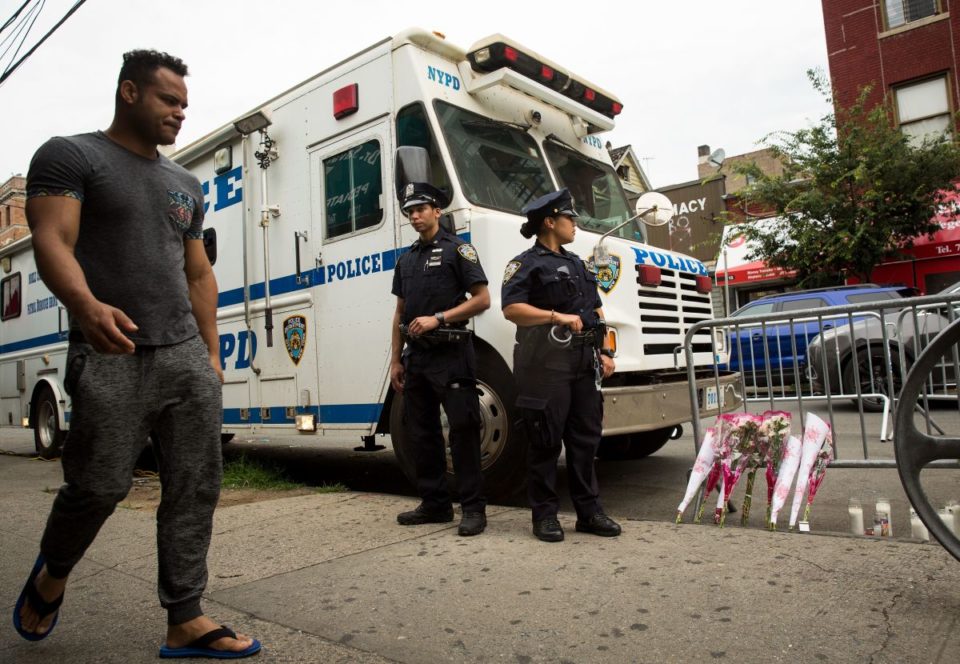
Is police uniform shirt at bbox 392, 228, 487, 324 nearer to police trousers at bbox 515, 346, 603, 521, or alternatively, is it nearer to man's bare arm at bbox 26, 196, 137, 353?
police trousers at bbox 515, 346, 603, 521

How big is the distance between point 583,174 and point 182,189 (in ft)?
12.1

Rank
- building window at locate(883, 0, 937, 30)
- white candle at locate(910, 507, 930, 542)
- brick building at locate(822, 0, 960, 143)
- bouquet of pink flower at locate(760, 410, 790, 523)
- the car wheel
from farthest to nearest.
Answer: building window at locate(883, 0, 937, 30)
brick building at locate(822, 0, 960, 143)
the car wheel
bouquet of pink flower at locate(760, 410, 790, 523)
white candle at locate(910, 507, 930, 542)

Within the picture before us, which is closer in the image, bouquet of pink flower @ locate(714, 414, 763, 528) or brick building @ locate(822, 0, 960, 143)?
bouquet of pink flower @ locate(714, 414, 763, 528)

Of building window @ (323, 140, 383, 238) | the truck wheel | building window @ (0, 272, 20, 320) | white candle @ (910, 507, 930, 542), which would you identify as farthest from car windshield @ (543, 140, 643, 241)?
building window @ (0, 272, 20, 320)

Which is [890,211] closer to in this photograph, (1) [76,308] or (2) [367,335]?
(2) [367,335]

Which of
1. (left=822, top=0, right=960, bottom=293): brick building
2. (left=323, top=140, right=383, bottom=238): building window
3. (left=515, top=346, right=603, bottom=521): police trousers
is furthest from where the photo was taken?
(left=822, top=0, right=960, bottom=293): brick building

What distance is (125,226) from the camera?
229 centimetres

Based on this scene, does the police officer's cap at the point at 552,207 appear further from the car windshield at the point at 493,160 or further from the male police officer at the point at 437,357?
the car windshield at the point at 493,160

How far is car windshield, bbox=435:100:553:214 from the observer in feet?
15.0

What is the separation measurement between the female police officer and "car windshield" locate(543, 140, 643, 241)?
1.52 meters

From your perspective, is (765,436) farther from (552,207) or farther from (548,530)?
(552,207)

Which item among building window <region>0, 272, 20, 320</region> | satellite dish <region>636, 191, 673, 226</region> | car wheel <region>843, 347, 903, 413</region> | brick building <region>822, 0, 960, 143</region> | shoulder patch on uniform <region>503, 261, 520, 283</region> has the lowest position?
car wheel <region>843, 347, 903, 413</region>

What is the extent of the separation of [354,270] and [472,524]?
6.82 feet

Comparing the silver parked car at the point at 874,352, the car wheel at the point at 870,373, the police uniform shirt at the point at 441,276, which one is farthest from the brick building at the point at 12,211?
the car wheel at the point at 870,373
